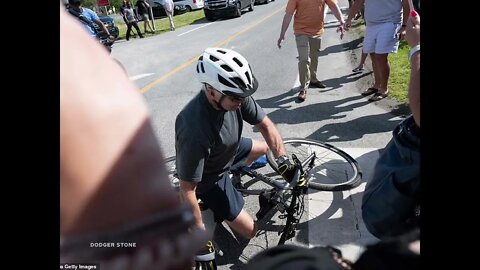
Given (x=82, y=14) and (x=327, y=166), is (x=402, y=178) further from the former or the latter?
(x=327, y=166)

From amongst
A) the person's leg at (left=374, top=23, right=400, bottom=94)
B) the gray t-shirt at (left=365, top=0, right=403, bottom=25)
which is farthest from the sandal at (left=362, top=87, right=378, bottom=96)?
the gray t-shirt at (left=365, top=0, right=403, bottom=25)

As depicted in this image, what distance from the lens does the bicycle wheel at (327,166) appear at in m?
3.20

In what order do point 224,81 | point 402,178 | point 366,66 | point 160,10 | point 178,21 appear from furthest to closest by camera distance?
point 178,21
point 160,10
point 366,66
point 224,81
point 402,178

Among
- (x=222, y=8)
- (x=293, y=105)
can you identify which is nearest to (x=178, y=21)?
(x=222, y=8)

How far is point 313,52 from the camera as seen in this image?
19.2 feet

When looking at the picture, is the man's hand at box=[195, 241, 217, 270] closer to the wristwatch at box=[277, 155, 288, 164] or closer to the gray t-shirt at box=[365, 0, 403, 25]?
the wristwatch at box=[277, 155, 288, 164]

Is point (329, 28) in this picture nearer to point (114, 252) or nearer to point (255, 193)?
point (255, 193)

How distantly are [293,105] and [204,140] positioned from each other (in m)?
3.38

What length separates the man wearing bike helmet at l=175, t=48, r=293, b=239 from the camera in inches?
88.7

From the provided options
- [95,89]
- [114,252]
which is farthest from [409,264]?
[95,89]

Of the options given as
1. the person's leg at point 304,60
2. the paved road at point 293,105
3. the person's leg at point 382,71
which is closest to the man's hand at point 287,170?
the paved road at point 293,105

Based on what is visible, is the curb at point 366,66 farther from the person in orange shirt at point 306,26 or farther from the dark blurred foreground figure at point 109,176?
the dark blurred foreground figure at point 109,176

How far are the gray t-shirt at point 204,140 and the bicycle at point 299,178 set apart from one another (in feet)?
0.62
